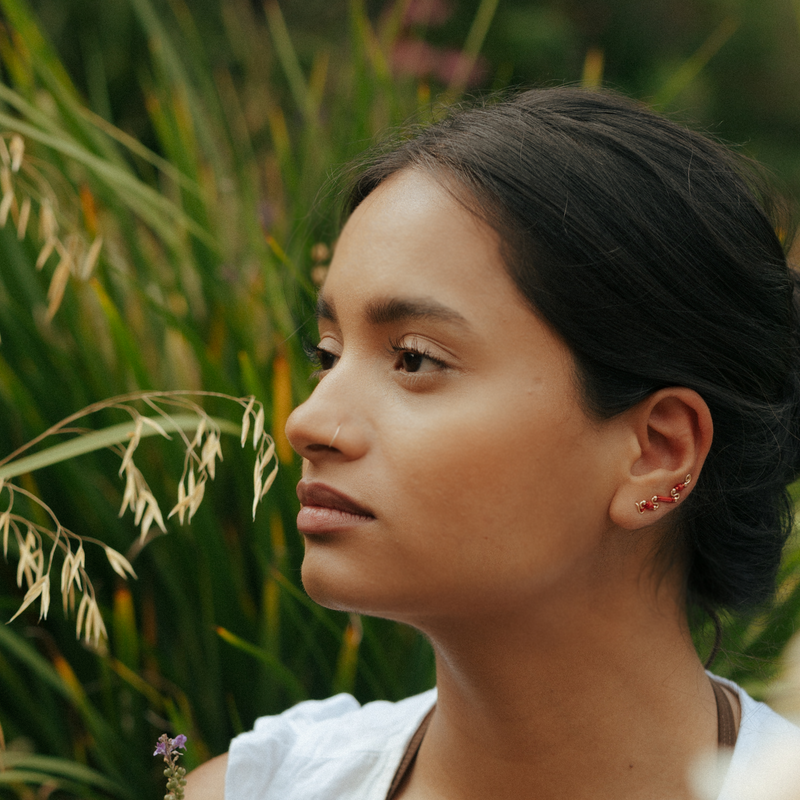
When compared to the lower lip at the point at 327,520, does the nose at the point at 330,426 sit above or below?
above

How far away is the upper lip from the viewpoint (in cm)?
113

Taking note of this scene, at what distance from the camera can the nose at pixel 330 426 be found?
3.69 ft

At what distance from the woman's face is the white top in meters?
0.40

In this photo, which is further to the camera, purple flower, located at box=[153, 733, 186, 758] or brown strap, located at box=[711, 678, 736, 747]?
brown strap, located at box=[711, 678, 736, 747]

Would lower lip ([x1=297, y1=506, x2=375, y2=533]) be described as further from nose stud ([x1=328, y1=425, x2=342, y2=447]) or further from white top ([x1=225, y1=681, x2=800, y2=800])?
white top ([x1=225, y1=681, x2=800, y2=800])

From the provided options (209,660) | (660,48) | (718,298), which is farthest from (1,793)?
(660,48)

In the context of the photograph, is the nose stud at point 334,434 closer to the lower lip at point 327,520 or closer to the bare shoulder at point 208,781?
the lower lip at point 327,520

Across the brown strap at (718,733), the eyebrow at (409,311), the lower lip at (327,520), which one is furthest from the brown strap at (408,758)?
the eyebrow at (409,311)

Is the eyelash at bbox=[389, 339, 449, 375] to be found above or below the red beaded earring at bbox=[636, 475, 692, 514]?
above

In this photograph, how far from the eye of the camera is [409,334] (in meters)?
1.16

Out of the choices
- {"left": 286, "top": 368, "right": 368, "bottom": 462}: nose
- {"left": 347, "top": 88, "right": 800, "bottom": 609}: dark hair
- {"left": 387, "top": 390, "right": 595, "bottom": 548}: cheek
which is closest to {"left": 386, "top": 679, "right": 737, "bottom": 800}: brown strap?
{"left": 347, "top": 88, "right": 800, "bottom": 609}: dark hair

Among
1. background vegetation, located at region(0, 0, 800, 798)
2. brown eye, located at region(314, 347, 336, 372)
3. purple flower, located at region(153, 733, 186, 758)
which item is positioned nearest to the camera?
purple flower, located at region(153, 733, 186, 758)

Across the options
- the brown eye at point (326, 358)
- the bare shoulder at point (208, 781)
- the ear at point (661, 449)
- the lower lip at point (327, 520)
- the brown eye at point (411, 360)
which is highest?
the brown eye at point (326, 358)

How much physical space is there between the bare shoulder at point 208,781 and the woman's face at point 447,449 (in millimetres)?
505
